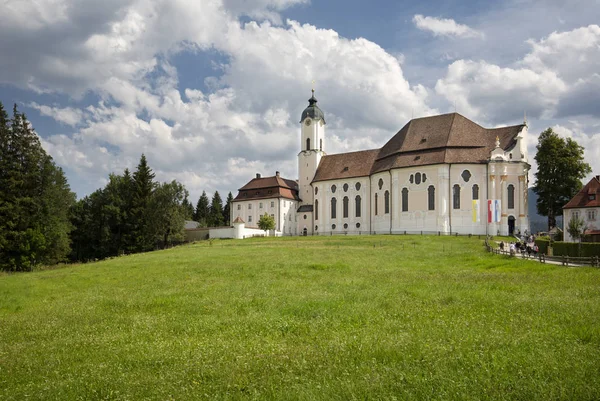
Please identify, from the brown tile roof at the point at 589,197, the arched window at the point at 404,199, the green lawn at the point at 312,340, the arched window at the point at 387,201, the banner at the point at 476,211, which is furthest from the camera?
the arched window at the point at 387,201

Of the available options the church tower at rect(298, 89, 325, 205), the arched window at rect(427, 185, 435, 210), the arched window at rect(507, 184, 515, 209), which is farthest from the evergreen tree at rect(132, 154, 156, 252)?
the arched window at rect(507, 184, 515, 209)

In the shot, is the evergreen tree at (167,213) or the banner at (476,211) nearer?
the banner at (476,211)

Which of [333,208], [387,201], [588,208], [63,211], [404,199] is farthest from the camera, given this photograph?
[333,208]

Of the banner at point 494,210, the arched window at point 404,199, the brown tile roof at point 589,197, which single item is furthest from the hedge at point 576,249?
the arched window at point 404,199

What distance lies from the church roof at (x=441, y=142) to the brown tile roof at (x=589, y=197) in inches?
519

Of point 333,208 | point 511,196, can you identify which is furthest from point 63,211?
point 511,196

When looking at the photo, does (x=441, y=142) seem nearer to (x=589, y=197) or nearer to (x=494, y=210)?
(x=494, y=210)

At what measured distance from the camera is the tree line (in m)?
Answer: 47.2

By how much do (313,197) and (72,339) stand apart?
6515 centimetres

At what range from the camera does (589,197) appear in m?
44.3

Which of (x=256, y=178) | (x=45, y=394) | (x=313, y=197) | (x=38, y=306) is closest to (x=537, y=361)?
(x=45, y=394)

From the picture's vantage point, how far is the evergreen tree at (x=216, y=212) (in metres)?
118

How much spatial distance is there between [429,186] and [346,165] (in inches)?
717

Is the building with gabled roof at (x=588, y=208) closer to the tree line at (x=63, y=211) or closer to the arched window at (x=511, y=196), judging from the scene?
the arched window at (x=511, y=196)
